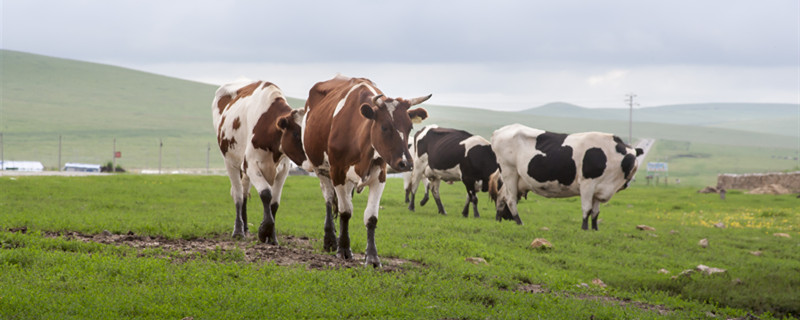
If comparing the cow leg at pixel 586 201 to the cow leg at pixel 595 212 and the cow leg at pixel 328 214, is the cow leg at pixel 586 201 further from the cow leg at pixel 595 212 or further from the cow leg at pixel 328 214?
the cow leg at pixel 328 214

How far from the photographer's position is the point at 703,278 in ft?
41.7

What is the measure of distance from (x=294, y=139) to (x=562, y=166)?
10.3 m

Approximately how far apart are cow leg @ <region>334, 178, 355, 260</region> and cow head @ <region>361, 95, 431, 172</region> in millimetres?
1007

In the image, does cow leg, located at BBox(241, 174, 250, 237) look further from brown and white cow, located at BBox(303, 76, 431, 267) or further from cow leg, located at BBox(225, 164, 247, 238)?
brown and white cow, located at BBox(303, 76, 431, 267)

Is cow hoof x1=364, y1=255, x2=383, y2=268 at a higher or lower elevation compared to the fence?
lower

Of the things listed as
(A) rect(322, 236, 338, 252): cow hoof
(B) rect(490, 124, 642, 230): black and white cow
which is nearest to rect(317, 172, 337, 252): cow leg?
(A) rect(322, 236, 338, 252): cow hoof

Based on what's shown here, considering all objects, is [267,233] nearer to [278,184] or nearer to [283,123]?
[278,184]

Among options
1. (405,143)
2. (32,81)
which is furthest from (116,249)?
(32,81)

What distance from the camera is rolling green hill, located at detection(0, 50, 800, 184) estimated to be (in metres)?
115

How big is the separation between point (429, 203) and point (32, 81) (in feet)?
554

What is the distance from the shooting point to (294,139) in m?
11.8

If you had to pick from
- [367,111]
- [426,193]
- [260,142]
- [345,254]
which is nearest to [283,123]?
[260,142]

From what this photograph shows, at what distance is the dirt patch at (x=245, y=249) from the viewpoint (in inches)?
416

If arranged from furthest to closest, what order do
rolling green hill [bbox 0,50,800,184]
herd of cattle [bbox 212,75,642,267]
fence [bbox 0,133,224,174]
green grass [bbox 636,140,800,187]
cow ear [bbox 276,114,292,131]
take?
rolling green hill [bbox 0,50,800,184]
green grass [bbox 636,140,800,187]
fence [bbox 0,133,224,174]
cow ear [bbox 276,114,292,131]
herd of cattle [bbox 212,75,642,267]
